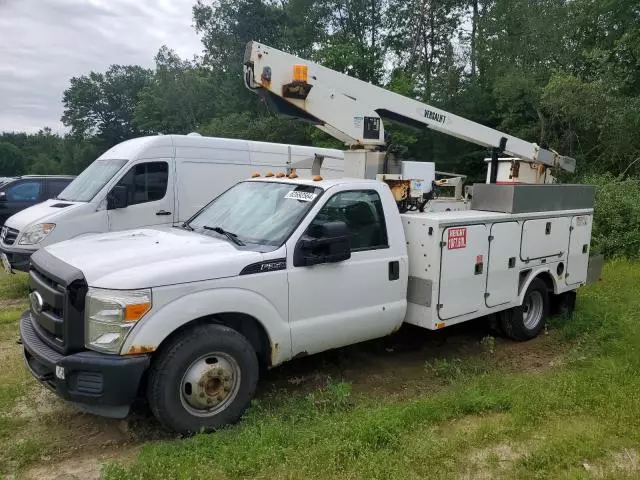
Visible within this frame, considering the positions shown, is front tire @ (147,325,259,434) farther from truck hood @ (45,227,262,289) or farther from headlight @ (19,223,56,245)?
headlight @ (19,223,56,245)

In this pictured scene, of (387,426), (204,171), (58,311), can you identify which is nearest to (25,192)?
(204,171)

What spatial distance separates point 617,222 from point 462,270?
8.58 metres

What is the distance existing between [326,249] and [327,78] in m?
2.50

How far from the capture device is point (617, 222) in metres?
12.1

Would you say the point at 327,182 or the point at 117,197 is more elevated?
the point at 327,182

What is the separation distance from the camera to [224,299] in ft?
13.0

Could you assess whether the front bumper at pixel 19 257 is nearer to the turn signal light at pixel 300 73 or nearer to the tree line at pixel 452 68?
the turn signal light at pixel 300 73

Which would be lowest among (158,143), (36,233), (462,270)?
(36,233)

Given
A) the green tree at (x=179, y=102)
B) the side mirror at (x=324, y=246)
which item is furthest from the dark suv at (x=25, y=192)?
the green tree at (x=179, y=102)

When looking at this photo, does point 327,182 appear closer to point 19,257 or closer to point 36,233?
point 36,233

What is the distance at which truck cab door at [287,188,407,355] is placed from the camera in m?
4.42

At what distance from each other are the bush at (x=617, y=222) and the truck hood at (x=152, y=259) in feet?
31.3

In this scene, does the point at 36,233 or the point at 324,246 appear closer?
the point at 324,246

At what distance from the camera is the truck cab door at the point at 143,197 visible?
848 cm
